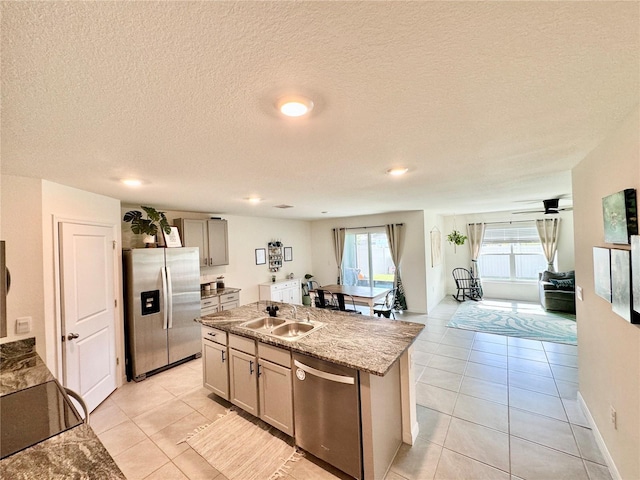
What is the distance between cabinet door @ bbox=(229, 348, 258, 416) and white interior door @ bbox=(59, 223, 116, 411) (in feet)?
5.03

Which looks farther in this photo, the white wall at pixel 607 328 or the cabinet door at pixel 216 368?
the cabinet door at pixel 216 368

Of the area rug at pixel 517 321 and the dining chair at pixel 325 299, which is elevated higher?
the dining chair at pixel 325 299

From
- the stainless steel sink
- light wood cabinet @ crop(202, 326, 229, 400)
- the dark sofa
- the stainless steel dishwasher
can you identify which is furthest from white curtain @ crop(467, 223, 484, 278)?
light wood cabinet @ crop(202, 326, 229, 400)

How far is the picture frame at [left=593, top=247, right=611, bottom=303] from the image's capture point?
171cm

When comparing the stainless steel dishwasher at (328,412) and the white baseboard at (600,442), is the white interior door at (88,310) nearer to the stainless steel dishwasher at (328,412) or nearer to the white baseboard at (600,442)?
the stainless steel dishwasher at (328,412)

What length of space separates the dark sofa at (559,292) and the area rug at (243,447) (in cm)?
629

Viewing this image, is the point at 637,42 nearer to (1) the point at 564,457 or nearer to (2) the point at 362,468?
(2) the point at 362,468

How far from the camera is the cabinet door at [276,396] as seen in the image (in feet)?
7.11

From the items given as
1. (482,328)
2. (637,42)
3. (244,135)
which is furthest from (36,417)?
(482,328)

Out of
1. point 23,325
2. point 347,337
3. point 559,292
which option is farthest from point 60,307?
point 559,292

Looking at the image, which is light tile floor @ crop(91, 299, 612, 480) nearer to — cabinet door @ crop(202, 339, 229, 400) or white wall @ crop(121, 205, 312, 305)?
cabinet door @ crop(202, 339, 229, 400)

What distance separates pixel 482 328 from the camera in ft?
15.6

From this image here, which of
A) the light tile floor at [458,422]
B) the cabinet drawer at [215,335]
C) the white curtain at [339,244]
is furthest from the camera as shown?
the white curtain at [339,244]

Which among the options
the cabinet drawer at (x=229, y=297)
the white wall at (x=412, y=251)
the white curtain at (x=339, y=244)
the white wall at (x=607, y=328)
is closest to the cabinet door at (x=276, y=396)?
the white wall at (x=607, y=328)
